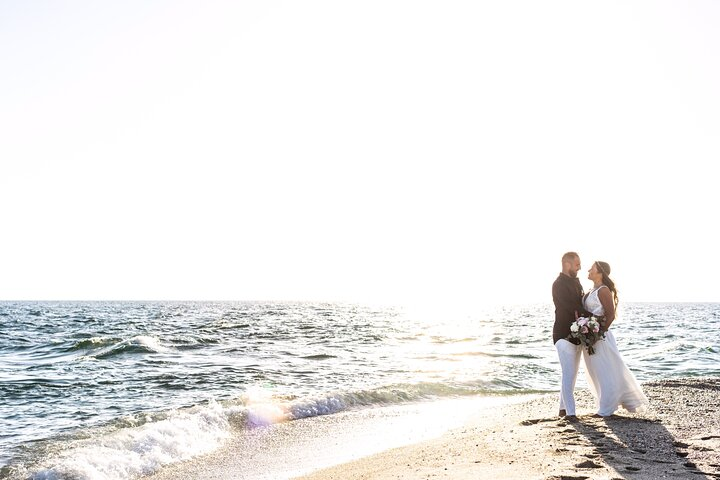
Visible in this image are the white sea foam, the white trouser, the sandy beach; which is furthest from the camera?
the white trouser

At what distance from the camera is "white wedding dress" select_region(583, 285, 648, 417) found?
8.68 metres

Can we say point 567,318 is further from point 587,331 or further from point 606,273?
point 606,273

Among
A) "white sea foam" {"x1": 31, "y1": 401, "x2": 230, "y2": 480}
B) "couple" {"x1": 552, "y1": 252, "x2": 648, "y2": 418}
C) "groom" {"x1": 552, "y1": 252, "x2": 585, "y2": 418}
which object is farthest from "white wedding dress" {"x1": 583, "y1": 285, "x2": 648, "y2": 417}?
"white sea foam" {"x1": 31, "y1": 401, "x2": 230, "y2": 480}

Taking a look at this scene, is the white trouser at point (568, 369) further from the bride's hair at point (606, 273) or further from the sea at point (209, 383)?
the sea at point (209, 383)

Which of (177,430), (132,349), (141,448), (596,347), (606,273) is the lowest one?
(141,448)

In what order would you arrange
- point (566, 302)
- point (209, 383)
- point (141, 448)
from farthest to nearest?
point (209, 383)
point (141, 448)
point (566, 302)

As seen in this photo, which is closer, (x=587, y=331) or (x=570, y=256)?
(x=587, y=331)

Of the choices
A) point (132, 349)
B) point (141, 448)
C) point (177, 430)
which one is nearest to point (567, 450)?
point (141, 448)

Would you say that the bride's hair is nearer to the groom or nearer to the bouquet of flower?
the groom

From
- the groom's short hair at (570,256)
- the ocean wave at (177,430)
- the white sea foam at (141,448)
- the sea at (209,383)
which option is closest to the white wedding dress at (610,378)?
the groom's short hair at (570,256)

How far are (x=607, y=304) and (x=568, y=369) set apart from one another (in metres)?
1.10

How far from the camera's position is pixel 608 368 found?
870cm

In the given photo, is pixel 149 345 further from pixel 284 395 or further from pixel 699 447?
pixel 699 447

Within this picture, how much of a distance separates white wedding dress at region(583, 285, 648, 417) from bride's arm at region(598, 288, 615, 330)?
0.06 m
